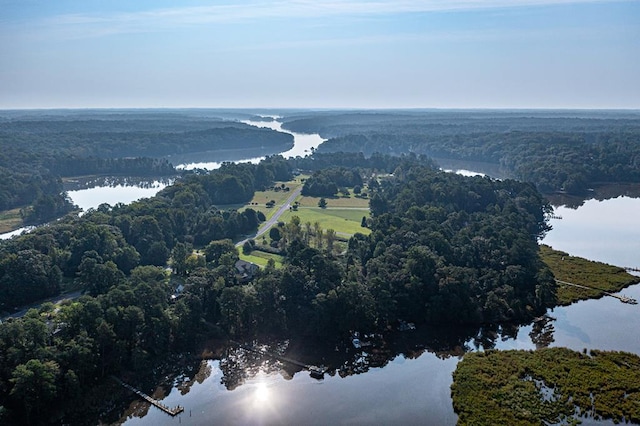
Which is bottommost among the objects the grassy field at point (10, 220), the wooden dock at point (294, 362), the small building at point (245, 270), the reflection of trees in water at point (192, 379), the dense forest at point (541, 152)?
the reflection of trees in water at point (192, 379)

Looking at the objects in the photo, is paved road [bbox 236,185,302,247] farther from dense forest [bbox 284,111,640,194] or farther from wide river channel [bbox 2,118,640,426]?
dense forest [bbox 284,111,640,194]

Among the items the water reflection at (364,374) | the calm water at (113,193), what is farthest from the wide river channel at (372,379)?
the calm water at (113,193)

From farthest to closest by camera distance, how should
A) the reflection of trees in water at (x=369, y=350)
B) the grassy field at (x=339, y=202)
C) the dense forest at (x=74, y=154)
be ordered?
the dense forest at (x=74, y=154)
the grassy field at (x=339, y=202)
the reflection of trees in water at (x=369, y=350)

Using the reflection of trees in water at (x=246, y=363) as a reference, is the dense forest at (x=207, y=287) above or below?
above

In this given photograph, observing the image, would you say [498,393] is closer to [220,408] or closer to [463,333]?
[463,333]

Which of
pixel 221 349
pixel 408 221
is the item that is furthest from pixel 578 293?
pixel 221 349

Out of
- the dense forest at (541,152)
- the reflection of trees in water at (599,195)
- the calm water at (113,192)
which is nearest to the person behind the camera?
the reflection of trees in water at (599,195)

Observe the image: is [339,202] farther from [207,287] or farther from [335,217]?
[207,287]

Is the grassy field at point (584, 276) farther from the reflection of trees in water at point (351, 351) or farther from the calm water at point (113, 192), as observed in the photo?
the calm water at point (113, 192)

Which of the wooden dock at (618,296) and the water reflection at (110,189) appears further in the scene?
the water reflection at (110,189)
